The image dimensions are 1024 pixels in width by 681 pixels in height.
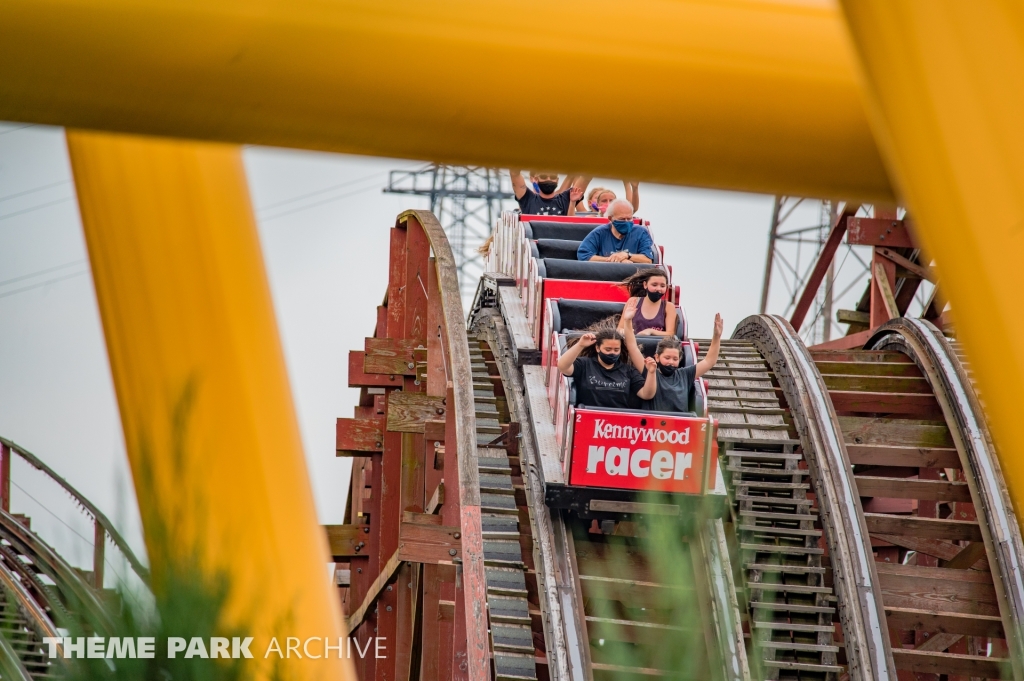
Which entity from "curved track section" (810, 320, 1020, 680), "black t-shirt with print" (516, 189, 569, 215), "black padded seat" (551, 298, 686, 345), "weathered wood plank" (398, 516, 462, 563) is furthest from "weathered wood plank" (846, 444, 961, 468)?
"black t-shirt with print" (516, 189, 569, 215)

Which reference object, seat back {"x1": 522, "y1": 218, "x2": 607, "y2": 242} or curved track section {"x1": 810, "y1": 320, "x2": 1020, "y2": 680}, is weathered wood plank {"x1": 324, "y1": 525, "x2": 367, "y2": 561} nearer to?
seat back {"x1": 522, "y1": 218, "x2": 607, "y2": 242}

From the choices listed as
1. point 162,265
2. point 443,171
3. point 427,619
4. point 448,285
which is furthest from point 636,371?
point 443,171

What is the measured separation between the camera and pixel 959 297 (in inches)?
24.6

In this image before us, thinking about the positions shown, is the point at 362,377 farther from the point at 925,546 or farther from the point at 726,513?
the point at 925,546

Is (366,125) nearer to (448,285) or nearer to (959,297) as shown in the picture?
(959,297)

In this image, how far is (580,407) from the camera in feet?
20.6

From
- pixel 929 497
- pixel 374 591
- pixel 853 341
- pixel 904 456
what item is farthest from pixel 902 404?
pixel 374 591

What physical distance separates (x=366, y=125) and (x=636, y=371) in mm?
5940

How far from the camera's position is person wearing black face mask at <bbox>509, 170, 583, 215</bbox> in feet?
33.1

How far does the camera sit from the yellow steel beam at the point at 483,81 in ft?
2.25

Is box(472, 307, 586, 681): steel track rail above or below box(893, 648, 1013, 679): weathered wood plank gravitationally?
above

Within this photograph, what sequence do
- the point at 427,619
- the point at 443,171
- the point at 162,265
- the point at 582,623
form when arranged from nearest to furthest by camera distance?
1. the point at 162,265
2. the point at 582,623
3. the point at 427,619
4. the point at 443,171

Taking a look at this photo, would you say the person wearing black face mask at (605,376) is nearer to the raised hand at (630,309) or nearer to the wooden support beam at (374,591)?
the raised hand at (630,309)

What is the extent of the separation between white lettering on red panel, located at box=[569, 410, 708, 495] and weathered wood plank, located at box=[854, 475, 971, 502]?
187cm
